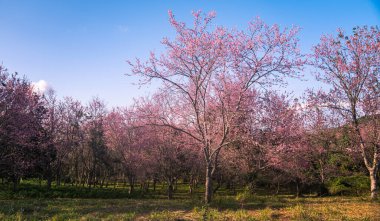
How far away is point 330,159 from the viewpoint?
98.9ft

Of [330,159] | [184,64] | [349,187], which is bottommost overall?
[349,187]

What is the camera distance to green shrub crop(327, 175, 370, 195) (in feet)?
100

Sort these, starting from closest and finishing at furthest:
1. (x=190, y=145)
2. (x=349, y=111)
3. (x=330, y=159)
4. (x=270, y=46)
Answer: (x=270, y=46)
(x=349, y=111)
(x=190, y=145)
(x=330, y=159)

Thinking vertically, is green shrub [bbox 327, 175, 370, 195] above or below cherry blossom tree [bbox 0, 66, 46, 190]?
below

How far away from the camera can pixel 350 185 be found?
102 feet

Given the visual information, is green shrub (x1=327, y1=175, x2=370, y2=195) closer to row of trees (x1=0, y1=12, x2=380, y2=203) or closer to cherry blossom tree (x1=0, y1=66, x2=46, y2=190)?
row of trees (x1=0, y1=12, x2=380, y2=203)

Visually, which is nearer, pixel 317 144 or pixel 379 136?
pixel 379 136

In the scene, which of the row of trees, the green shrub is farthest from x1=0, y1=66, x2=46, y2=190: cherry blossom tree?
the green shrub

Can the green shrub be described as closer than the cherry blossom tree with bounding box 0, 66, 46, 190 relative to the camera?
No

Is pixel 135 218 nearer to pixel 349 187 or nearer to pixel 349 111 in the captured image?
pixel 349 111

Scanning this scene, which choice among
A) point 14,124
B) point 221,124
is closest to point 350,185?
point 221,124

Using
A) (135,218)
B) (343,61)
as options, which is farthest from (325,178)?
(135,218)

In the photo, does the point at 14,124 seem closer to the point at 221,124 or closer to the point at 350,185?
the point at 221,124

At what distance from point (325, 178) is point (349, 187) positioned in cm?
305
